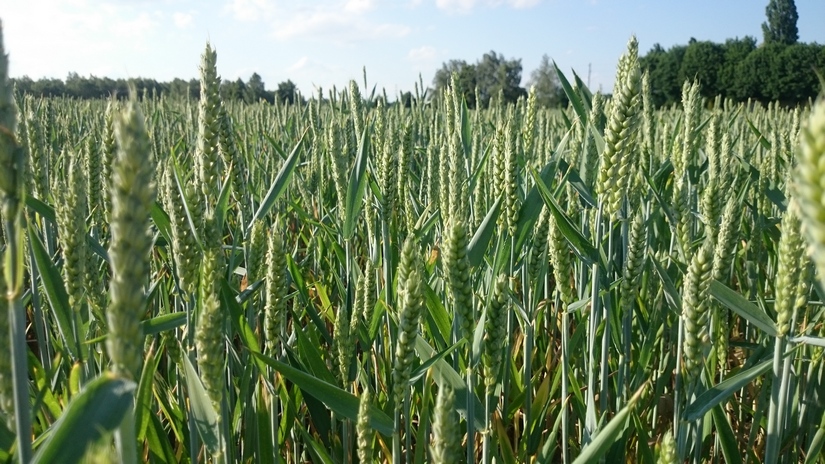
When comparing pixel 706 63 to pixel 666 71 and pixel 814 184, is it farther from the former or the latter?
pixel 814 184

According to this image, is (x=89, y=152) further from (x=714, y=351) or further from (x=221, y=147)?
(x=714, y=351)

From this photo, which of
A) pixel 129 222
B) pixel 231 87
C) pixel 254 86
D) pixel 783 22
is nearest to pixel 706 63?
pixel 783 22

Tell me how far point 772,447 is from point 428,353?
667 mm

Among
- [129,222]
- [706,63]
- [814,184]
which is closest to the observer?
[814,184]

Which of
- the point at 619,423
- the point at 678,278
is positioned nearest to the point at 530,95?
the point at 678,278

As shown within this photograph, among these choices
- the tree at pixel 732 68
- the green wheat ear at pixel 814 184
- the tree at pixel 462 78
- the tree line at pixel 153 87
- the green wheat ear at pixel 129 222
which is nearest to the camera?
the green wheat ear at pixel 814 184

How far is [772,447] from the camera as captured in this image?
1104 millimetres

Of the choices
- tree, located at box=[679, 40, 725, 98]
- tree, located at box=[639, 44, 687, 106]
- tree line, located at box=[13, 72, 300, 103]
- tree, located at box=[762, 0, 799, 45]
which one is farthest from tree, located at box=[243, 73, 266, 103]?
tree, located at box=[762, 0, 799, 45]

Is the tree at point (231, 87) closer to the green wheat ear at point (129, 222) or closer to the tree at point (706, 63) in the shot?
the green wheat ear at point (129, 222)

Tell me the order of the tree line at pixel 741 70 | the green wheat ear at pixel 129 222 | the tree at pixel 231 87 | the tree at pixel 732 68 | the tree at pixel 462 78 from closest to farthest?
the green wheat ear at pixel 129 222 → the tree at pixel 462 78 → the tree at pixel 231 87 → the tree line at pixel 741 70 → the tree at pixel 732 68

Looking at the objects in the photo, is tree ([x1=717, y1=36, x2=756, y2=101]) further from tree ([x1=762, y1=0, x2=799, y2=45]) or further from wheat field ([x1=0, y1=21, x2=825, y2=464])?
wheat field ([x1=0, y1=21, x2=825, y2=464])

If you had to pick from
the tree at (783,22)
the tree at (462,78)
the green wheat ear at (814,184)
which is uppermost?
the tree at (783,22)

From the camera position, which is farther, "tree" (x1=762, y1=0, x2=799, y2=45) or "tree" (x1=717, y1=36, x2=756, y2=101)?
"tree" (x1=762, y1=0, x2=799, y2=45)

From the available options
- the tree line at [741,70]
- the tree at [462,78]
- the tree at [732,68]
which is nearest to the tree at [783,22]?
the tree line at [741,70]
